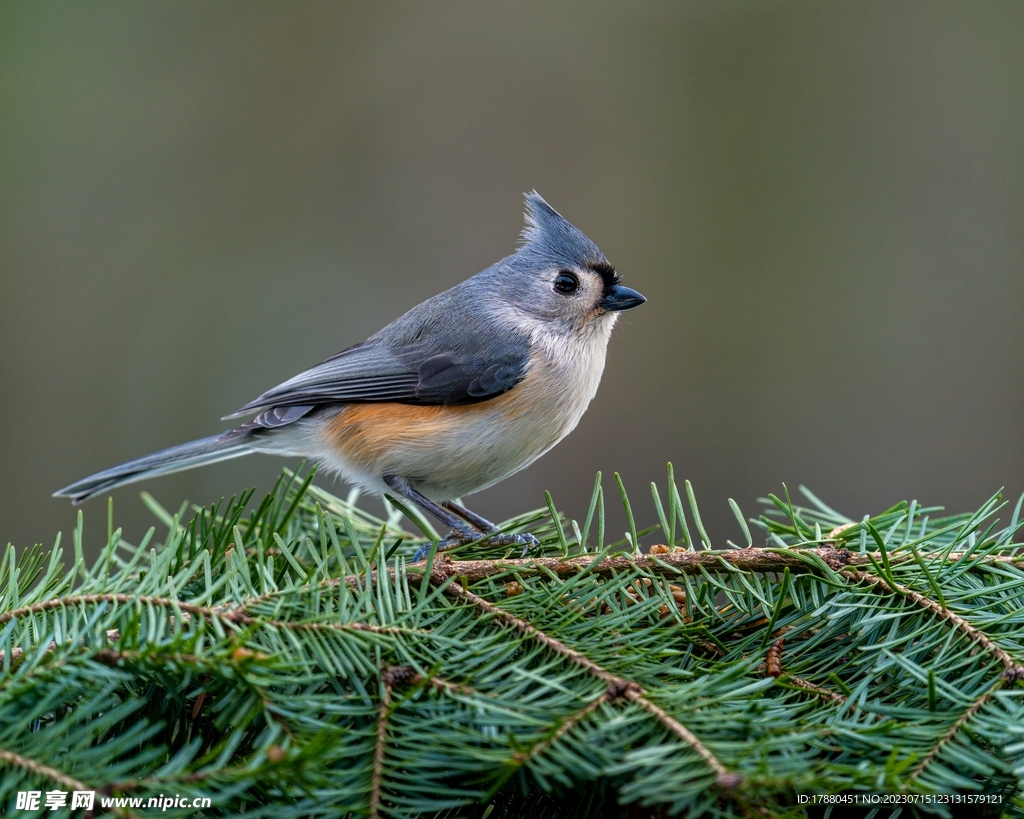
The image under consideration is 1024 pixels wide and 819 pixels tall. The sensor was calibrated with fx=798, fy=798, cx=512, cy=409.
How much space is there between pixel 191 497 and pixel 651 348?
2.62 metres

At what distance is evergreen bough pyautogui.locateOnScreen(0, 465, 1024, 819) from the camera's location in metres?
0.78

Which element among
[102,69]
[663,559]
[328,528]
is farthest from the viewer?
[102,69]

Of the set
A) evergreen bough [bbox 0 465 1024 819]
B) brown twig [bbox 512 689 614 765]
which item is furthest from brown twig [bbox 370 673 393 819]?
brown twig [bbox 512 689 614 765]

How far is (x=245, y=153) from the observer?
15.1ft

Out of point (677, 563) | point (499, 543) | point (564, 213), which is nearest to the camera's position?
point (677, 563)

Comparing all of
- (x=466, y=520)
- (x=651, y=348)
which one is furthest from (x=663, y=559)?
(x=651, y=348)

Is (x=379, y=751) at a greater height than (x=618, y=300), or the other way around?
(x=618, y=300)

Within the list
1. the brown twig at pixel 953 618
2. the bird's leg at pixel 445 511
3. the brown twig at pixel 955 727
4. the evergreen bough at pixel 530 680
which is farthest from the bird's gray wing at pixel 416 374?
the brown twig at pixel 955 727

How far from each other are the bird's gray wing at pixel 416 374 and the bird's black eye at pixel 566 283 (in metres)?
0.25

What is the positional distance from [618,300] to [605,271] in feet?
0.36

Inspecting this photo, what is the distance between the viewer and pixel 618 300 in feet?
7.55

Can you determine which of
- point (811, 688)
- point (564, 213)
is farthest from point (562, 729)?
point (564, 213)

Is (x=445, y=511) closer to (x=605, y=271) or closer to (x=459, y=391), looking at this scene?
(x=459, y=391)

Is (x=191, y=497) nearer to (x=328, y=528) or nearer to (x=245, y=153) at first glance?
(x=245, y=153)
